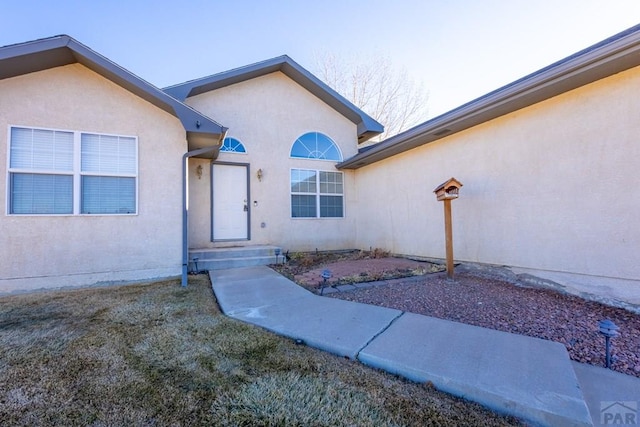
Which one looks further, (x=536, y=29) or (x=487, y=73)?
(x=487, y=73)

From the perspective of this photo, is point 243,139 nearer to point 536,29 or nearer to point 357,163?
point 357,163

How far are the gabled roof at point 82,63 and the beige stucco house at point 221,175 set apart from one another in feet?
0.08

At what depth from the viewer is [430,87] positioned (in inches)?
639

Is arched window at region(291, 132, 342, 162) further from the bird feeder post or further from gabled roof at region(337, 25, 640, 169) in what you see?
the bird feeder post

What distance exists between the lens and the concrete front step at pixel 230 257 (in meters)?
6.60

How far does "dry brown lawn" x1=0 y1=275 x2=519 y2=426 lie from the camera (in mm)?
1773

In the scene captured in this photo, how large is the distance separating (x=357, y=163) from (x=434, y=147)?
265 centimetres

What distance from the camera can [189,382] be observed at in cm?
214

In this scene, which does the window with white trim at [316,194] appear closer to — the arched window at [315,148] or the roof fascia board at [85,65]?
the arched window at [315,148]

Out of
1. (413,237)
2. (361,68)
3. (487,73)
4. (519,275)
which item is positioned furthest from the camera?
(361,68)

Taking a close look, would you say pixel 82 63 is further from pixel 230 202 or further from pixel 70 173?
pixel 230 202

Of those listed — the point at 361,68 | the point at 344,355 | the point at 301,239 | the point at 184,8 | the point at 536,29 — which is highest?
the point at 361,68

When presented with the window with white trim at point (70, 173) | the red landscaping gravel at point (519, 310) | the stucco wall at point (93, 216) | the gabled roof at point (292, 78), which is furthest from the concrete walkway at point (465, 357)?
the gabled roof at point (292, 78)

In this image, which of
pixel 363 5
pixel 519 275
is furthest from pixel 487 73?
pixel 519 275
